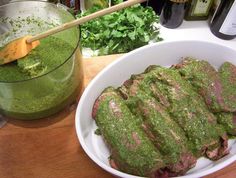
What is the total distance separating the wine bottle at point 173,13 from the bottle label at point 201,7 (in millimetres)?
69

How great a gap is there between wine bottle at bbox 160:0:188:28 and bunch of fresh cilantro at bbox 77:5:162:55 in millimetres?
76

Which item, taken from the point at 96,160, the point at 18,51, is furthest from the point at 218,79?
the point at 18,51

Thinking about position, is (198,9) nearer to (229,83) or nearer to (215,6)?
(215,6)

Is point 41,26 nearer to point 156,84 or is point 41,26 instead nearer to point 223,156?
point 156,84

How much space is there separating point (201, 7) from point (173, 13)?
128 millimetres

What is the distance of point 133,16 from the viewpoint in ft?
3.34

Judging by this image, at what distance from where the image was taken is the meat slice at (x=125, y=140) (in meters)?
0.66

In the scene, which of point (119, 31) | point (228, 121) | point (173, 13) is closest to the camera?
point (228, 121)

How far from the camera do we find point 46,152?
2.48ft

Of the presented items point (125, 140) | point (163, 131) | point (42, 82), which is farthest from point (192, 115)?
point (42, 82)

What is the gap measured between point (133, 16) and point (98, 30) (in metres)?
0.15

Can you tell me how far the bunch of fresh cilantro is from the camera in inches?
39.2

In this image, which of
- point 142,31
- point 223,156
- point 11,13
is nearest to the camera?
point 223,156

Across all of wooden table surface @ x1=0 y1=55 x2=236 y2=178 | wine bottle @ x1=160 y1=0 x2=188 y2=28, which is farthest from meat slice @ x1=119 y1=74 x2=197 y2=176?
wine bottle @ x1=160 y1=0 x2=188 y2=28
